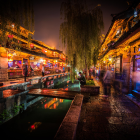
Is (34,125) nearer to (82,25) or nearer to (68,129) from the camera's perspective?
(68,129)

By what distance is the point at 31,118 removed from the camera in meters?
5.69

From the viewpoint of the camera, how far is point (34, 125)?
198 inches

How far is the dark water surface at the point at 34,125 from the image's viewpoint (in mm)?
4256

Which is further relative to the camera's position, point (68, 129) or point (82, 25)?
point (82, 25)

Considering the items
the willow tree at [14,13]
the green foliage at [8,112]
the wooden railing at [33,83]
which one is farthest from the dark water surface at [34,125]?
the willow tree at [14,13]

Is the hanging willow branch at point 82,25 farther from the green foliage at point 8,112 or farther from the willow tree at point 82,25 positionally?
the green foliage at point 8,112

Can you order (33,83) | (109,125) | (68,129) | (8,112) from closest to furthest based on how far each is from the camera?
1. (68,129)
2. (109,125)
3. (8,112)
4. (33,83)

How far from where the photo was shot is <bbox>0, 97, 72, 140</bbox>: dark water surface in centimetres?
426

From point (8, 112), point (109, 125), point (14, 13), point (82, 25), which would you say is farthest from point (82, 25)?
point (8, 112)

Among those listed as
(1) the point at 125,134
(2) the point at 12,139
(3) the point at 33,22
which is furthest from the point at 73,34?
(2) the point at 12,139

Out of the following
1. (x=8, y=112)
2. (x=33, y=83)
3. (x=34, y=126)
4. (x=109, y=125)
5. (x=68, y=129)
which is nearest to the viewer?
(x=68, y=129)

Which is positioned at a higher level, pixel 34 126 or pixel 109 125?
pixel 109 125

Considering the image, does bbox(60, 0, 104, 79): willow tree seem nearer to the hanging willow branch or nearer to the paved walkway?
the hanging willow branch

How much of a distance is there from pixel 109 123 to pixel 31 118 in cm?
530
